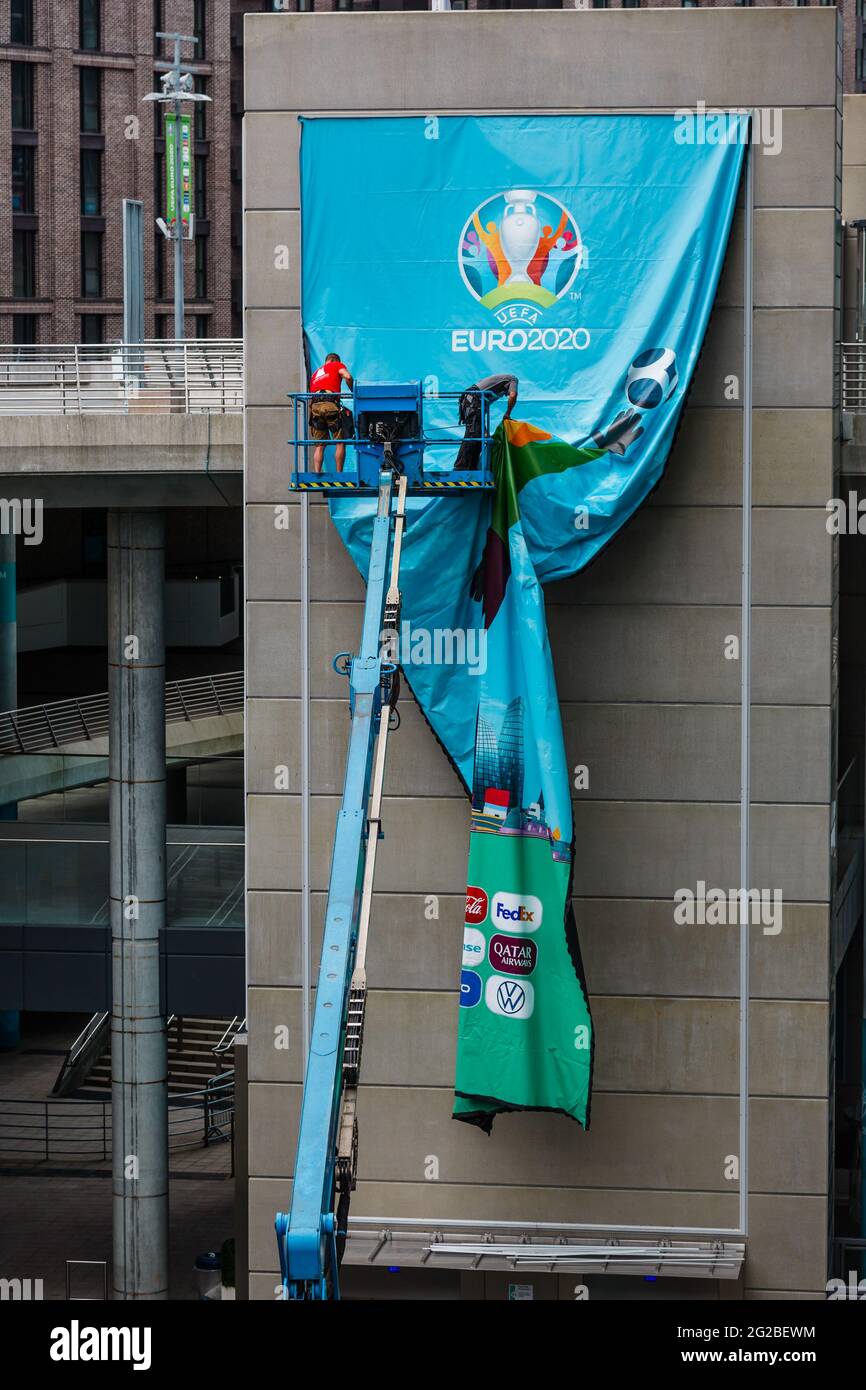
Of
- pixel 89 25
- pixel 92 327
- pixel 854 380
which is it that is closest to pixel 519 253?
pixel 854 380

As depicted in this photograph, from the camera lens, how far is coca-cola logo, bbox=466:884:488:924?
2327 cm

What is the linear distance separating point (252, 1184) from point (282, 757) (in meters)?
5.68

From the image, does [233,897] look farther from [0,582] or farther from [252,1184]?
[0,582]

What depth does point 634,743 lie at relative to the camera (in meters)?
24.2

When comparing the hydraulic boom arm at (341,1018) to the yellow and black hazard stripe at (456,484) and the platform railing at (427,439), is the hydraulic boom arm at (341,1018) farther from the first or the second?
the platform railing at (427,439)

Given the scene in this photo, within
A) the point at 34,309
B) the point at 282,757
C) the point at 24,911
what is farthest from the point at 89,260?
the point at 282,757

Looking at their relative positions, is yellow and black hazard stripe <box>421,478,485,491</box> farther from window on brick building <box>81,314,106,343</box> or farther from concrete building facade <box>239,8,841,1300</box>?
window on brick building <box>81,314,106,343</box>

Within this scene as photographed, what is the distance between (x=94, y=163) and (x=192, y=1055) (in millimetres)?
47879

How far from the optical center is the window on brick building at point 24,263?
78062 mm

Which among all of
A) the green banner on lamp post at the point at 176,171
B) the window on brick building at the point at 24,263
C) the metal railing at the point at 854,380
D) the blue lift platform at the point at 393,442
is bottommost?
the blue lift platform at the point at 393,442

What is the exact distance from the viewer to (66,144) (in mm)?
78062

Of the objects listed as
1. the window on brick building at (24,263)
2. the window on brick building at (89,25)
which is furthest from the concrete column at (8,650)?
the window on brick building at (89,25)

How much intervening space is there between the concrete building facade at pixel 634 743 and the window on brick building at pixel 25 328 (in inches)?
2228

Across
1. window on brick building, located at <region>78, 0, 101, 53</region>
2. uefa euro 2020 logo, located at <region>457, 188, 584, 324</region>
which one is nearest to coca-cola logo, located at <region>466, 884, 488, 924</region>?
uefa euro 2020 logo, located at <region>457, 188, 584, 324</region>
